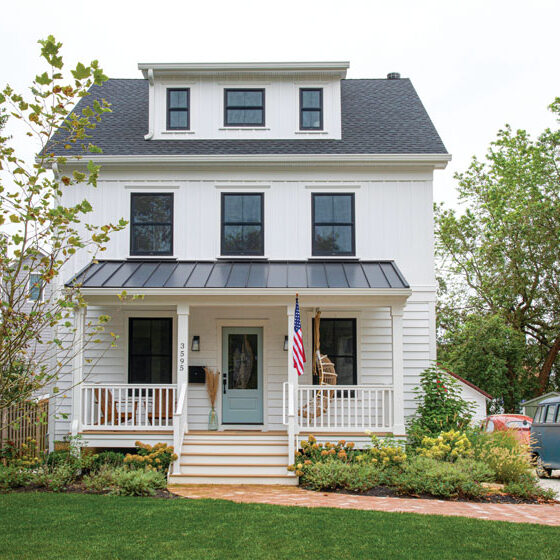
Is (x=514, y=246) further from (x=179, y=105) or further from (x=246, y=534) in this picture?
(x=246, y=534)

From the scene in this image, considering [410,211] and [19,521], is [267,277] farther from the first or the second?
[19,521]

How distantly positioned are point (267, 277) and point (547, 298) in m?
18.7

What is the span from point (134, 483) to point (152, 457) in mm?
1383

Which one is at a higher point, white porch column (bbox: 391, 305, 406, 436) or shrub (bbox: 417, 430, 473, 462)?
white porch column (bbox: 391, 305, 406, 436)

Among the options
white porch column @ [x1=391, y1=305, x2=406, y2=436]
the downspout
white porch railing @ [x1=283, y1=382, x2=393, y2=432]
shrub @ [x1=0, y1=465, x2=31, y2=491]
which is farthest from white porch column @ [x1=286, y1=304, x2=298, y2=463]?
the downspout

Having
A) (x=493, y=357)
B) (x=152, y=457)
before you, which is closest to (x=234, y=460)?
(x=152, y=457)

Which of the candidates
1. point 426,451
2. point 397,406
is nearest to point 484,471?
point 426,451

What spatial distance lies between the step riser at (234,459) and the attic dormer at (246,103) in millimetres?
7413

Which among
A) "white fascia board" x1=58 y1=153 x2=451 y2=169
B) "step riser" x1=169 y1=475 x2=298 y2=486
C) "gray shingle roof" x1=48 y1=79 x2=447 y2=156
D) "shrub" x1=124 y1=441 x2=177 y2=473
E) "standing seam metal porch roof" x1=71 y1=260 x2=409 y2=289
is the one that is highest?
"gray shingle roof" x1=48 y1=79 x2=447 y2=156

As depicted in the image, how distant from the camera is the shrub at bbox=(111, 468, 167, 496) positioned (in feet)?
33.6

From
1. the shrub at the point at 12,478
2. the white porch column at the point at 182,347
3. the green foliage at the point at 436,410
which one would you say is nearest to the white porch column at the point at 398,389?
the green foliage at the point at 436,410

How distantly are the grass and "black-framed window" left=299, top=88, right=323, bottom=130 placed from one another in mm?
9615

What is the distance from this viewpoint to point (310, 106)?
15.8m

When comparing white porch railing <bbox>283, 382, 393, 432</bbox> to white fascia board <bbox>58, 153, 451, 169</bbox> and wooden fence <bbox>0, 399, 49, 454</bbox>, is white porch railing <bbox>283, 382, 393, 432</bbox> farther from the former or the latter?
white fascia board <bbox>58, 153, 451, 169</bbox>
